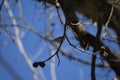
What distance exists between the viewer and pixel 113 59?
1.69m

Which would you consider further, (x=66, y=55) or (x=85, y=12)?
(x=66, y=55)

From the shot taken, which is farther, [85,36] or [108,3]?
[108,3]

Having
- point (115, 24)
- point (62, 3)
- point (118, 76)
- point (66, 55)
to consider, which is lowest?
point (66, 55)

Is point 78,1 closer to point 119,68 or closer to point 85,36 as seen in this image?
point 85,36

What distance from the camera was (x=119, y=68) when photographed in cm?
171

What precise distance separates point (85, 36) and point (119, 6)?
33 centimetres

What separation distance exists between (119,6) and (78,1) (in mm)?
237

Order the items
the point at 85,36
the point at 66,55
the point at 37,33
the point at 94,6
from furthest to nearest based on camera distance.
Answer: the point at 37,33
the point at 66,55
the point at 94,6
the point at 85,36

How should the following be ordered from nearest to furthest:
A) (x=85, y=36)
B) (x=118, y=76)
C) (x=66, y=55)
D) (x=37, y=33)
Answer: (x=85, y=36), (x=118, y=76), (x=66, y=55), (x=37, y=33)

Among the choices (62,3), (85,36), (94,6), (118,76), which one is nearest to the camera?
(62,3)

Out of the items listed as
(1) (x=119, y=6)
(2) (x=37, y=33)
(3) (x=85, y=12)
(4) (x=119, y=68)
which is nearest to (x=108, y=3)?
(1) (x=119, y=6)

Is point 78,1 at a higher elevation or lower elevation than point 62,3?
lower

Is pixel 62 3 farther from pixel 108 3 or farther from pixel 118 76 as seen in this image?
pixel 118 76

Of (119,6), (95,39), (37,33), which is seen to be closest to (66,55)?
(37,33)
